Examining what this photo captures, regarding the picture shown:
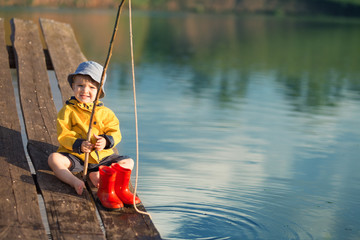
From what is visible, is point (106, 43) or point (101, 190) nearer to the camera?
point (101, 190)

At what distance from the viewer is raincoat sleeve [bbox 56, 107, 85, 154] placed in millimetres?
4195

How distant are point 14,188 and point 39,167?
15.3 inches

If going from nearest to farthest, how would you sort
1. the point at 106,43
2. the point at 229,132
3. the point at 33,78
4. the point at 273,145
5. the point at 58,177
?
the point at 58,177 < the point at 33,78 < the point at 273,145 < the point at 229,132 < the point at 106,43

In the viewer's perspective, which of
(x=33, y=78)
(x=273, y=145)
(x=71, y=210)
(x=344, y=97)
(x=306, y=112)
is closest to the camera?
(x=71, y=210)

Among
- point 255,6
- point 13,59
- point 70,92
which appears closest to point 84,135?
point 70,92

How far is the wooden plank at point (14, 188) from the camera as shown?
355 cm

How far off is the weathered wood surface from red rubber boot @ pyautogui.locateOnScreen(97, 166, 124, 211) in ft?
0.13

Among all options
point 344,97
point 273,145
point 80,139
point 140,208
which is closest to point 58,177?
point 80,139

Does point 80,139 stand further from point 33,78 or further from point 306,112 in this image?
point 306,112

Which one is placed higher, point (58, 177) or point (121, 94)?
point (58, 177)

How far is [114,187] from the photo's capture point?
4008 millimetres

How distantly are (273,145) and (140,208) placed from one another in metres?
3.81

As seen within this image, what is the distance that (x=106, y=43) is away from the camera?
20.3 m

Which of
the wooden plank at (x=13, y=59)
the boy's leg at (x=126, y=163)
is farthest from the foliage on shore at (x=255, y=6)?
the boy's leg at (x=126, y=163)
